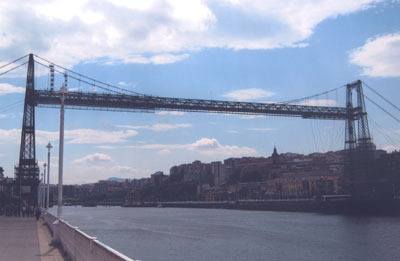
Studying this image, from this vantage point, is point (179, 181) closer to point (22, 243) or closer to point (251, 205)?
point (251, 205)

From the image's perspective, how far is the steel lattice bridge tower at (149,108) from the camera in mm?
36406

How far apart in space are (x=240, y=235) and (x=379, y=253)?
32.4 ft

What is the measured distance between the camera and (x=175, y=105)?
50.1 m

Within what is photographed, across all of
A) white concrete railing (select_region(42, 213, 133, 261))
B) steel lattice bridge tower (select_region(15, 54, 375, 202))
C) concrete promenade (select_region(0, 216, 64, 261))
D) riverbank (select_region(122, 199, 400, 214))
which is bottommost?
riverbank (select_region(122, 199, 400, 214))

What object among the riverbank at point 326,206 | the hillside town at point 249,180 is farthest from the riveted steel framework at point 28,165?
the riverbank at point 326,206

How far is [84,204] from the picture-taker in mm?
163750

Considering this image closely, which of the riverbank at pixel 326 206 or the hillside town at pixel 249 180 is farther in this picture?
the hillside town at pixel 249 180

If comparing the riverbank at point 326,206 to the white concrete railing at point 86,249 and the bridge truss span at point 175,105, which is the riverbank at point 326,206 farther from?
the white concrete railing at point 86,249

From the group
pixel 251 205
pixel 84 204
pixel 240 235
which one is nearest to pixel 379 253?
pixel 240 235

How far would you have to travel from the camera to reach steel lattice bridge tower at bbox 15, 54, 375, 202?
1433 inches

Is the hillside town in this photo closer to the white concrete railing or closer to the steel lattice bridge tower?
the steel lattice bridge tower

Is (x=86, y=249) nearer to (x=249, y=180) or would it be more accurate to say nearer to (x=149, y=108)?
(x=149, y=108)

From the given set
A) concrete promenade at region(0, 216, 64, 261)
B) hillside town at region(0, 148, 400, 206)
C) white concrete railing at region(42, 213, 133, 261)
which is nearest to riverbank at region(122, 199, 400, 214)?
hillside town at region(0, 148, 400, 206)

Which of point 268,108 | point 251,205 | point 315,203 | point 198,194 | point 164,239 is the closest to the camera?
point 164,239
